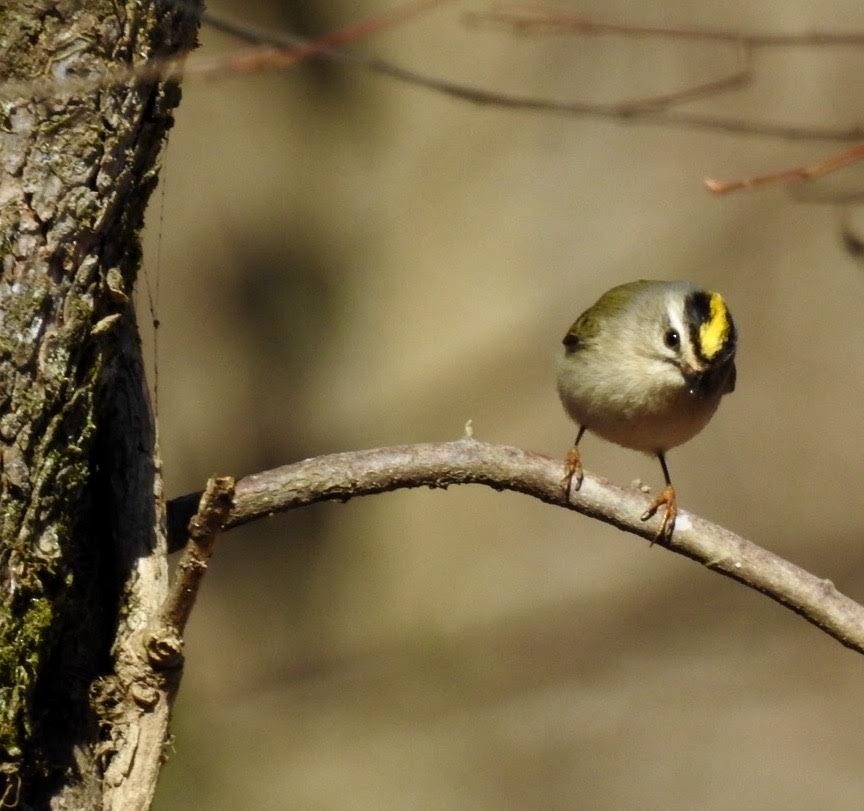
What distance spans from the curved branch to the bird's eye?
1.10 metres

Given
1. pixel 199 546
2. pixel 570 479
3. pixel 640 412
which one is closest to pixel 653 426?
pixel 640 412

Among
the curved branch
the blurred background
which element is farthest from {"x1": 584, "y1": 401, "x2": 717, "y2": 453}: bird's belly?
the blurred background

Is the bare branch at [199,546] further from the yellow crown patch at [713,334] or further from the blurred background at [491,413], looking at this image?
the blurred background at [491,413]

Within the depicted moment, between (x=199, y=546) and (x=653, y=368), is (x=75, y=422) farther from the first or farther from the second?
(x=653, y=368)

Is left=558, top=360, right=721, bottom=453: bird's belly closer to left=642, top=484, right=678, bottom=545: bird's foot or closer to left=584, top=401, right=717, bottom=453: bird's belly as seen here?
left=584, top=401, right=717, bottom=453: bird's belly

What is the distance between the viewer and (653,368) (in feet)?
12.4

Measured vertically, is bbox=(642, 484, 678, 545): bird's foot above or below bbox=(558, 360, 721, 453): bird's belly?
below

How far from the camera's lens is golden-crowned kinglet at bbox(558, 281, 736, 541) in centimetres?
367

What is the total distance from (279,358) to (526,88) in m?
1.85

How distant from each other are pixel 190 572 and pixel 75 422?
0.30 m

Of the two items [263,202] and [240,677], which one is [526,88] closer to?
[263,202]

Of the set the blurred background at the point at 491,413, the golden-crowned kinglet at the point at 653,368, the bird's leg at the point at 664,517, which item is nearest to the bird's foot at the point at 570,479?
the bird's leg at the point at 664,517

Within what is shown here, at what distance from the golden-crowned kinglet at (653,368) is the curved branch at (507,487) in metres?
0.96

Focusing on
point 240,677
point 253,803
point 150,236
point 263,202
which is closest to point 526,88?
point 263,202
